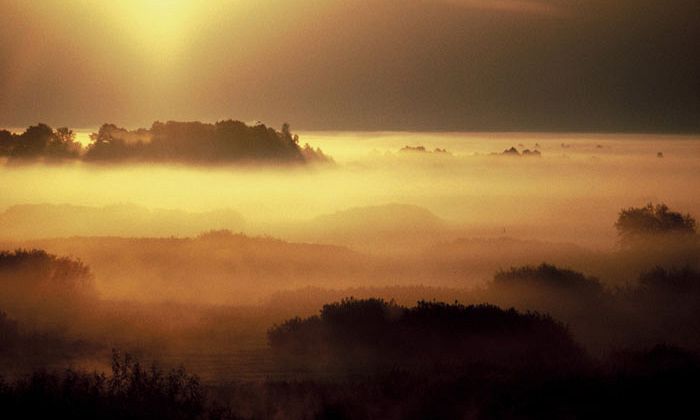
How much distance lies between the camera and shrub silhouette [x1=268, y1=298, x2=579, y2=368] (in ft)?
75.6

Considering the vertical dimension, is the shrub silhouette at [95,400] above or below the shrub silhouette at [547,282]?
below

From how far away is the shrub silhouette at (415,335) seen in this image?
23047mm

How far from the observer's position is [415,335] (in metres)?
24.4

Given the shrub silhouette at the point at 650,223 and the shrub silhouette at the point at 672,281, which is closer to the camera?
the shrub silhouette at the point at 672,281

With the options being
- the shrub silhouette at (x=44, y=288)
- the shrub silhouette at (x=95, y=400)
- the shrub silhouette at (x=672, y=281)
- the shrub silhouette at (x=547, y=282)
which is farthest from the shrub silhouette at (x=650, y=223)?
the shrub silhouette at (x=95, y=400)

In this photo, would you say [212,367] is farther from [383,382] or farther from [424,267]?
[424,267]

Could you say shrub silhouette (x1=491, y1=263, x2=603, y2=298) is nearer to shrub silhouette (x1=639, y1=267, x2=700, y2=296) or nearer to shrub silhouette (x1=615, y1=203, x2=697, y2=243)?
shrub silhouette (x1=639, y1=267, x2=700, y2=296)

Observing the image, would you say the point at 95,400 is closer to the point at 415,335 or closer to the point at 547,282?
the point at 415,335

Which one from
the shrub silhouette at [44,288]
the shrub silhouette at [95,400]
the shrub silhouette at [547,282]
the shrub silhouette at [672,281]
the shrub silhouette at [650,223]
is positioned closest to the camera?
the shrub silhouette at [95,400]

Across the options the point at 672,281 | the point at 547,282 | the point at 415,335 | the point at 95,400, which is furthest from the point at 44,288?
the point at 672,281

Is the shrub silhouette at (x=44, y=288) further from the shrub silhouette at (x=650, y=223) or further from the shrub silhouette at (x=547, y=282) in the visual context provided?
the shrub silhouette at (x=650, y=223)

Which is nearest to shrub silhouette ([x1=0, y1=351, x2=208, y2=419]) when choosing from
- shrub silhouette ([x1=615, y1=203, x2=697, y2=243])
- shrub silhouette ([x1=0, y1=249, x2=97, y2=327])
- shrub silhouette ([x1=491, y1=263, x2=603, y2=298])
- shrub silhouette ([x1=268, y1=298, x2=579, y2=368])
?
shrub silhouette ([x1=268, y1=298, x2=579, y2=368])

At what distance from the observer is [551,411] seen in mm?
15477

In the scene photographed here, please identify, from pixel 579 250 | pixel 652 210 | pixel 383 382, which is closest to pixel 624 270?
pixel 652 210
